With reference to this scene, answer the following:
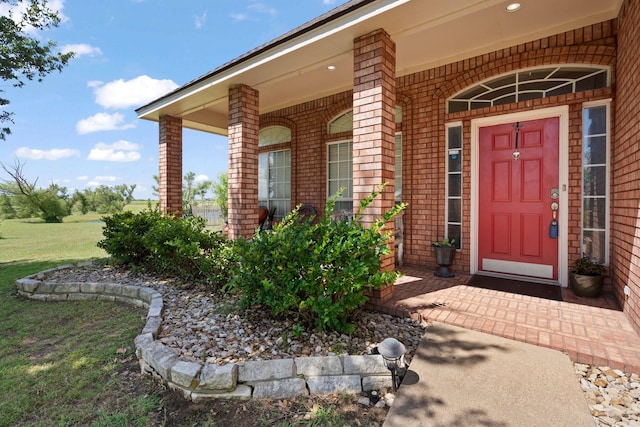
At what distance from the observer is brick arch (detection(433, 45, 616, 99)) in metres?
3.24

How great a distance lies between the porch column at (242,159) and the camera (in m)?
4.79

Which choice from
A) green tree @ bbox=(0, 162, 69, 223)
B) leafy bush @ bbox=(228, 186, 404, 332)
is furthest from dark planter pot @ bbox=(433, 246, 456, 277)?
green tree @ bbox=(0, 162, 69, 223)

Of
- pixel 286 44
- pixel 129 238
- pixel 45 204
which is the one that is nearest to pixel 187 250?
pixel 129 238

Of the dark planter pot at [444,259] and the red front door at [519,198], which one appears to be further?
the dark planter pot at [444,259]

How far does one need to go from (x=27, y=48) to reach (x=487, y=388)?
9252 millimetres

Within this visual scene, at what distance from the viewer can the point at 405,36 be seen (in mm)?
3330

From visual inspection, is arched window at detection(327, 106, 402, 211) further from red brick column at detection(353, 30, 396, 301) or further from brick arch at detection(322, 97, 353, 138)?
red brick column at detection(353, 30, 396, 301)

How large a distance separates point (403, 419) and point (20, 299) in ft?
16.8

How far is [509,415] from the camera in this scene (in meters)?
1.61

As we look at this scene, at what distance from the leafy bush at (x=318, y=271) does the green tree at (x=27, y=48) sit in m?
7.04

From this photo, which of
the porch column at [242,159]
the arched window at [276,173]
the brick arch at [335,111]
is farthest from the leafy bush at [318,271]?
the arched window at [276,173]

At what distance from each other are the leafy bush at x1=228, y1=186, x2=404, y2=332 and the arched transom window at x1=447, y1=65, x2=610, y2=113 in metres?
2.64

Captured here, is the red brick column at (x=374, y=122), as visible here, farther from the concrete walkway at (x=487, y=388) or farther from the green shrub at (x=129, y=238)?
the green shrub at (x=129, y=238)

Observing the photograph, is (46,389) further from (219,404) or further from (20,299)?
(20,299)
